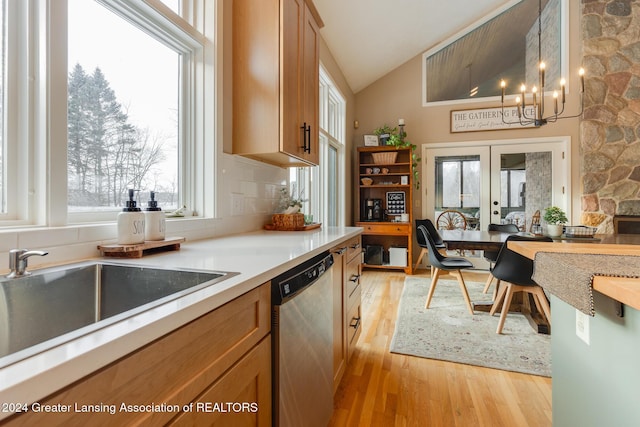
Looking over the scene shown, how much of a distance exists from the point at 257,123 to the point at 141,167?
68cm

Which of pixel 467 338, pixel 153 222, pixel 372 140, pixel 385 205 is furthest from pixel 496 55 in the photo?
pixel 153 222

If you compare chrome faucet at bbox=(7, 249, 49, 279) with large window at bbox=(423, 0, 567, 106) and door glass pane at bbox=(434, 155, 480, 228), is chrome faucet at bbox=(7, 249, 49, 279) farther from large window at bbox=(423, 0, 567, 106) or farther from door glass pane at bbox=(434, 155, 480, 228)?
large window at bbox=(423, 0, 567, 106)

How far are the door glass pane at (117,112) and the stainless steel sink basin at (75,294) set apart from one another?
1.30ft

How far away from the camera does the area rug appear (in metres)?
2.06

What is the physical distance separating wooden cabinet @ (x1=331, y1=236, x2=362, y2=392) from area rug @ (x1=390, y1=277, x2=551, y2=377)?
449mm

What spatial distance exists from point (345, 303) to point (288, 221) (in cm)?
68

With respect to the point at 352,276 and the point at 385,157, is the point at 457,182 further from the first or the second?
the point at 352,276

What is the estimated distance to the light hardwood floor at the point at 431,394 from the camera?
1.51m

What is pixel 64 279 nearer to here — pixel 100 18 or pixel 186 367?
pixel 186 367

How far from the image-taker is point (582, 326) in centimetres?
98

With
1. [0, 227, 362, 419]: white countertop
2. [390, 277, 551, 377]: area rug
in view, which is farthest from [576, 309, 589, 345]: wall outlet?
[390, 277, 551, 377]: area rug

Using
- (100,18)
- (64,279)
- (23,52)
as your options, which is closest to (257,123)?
(100,18)

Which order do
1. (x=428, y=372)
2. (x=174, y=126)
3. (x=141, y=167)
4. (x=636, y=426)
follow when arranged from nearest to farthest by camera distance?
(x=636, y=426) → (x=141, y=167) → (x=174, y=126) → (x=428, y=372)

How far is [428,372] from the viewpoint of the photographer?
6.33 feet
